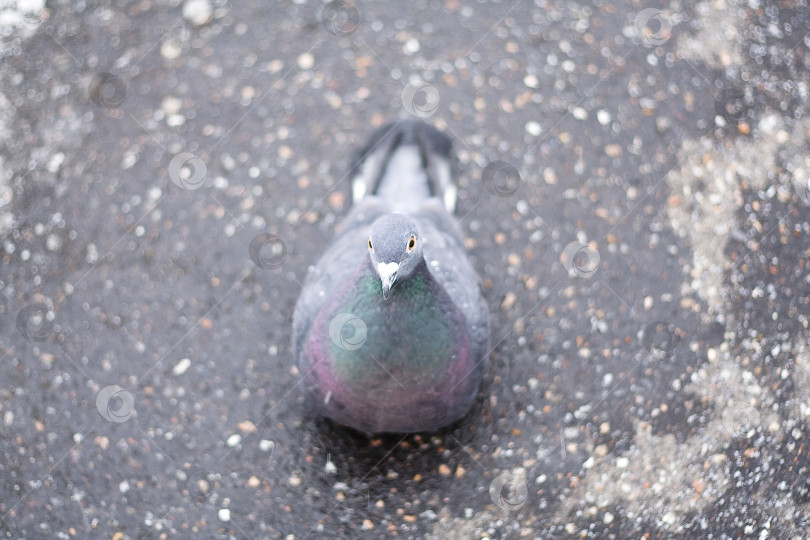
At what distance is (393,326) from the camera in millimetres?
3234

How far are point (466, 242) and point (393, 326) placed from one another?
1.50 m

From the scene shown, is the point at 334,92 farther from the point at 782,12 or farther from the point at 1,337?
the point at 782,12

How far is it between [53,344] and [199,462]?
4.12 feet

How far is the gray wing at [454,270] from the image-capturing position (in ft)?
11.9

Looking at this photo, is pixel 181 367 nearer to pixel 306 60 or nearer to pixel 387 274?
pixel 387 274

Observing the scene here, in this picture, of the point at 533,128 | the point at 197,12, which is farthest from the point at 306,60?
the point at 533,128

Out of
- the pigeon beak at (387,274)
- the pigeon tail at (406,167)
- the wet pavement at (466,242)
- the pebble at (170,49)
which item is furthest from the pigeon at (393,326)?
the pebble at (170,49)

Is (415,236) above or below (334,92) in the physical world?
above

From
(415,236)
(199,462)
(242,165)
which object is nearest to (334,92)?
(242,165)

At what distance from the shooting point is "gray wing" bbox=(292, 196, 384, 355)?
3.64m

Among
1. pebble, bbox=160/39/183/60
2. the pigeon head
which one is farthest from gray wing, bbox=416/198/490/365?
pebble, bbox=160/39/183/60

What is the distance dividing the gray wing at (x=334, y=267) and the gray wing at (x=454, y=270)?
0.31m

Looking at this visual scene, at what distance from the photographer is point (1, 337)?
4504 millimetres

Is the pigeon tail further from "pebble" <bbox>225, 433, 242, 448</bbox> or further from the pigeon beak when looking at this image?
"pebble" <bbox>225, 433, 242, 448</bbox>
